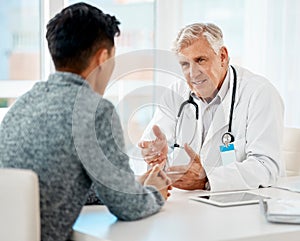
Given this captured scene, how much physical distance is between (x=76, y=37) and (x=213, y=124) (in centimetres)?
92

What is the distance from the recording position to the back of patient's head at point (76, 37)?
1529 mm

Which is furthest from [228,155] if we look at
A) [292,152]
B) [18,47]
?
[18,47]

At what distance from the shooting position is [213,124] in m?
2.31

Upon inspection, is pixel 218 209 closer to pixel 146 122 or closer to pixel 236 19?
pixel 146 122

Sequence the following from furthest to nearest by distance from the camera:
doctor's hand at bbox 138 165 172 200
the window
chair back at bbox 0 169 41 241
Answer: the window < doctor's hand at bbox 138 165 172 200 < chair back at bbox 0 169 41 241

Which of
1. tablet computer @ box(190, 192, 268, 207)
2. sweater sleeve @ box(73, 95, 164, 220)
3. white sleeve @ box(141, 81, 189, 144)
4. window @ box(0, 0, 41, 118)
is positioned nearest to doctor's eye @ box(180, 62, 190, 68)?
white sleeve @ box(141, 81, 189, 144)

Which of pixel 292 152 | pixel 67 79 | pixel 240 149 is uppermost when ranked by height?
pixel 67 79

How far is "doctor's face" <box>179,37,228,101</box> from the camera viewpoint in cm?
231

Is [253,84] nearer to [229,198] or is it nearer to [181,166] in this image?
[181,166]

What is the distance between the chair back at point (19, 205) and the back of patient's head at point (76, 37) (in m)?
0.34

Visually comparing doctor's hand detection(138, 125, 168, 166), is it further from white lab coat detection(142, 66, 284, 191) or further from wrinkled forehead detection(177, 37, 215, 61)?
wrinkled forehead detection(177, 37, 215, 61)

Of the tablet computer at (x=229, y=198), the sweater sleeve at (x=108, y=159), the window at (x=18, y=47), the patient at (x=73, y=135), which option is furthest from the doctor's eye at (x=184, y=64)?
the window at (x=18, y=47)

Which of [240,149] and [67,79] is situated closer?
[67,79]

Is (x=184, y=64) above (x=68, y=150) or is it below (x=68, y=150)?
above
